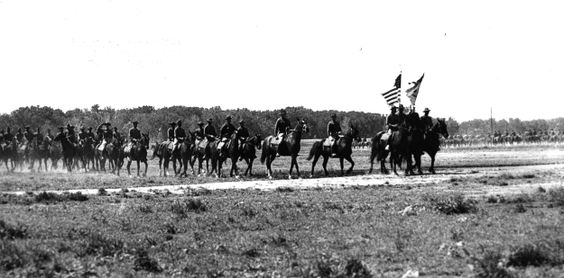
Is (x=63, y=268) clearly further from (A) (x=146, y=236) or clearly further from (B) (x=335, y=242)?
(B) (x=335, y=242)

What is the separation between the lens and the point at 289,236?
13.7 metres

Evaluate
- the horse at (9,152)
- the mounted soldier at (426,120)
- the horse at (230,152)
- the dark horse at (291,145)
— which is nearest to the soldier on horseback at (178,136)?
the horse at (230,152)

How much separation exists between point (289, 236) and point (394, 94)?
1057 inches

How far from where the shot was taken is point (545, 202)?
680 inches

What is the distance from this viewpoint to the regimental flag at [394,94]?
128ft

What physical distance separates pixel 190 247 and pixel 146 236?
1.44m

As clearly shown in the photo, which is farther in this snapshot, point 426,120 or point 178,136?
point 178,136

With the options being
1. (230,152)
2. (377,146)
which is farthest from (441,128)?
(230,152)

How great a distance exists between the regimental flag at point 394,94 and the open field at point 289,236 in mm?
17835

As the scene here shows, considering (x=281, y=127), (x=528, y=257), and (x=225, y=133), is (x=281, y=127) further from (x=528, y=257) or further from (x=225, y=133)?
(x=528, y=257)

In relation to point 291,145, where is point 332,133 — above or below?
above

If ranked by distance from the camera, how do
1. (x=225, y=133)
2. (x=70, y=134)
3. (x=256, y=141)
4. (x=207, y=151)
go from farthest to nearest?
(x=70, y=134), (x=207, y=151), (x=225, y=133), (x=256, y=141)

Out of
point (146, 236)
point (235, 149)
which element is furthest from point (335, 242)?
point (235, 149)

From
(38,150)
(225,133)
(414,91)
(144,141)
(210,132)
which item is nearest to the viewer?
(414,91)
